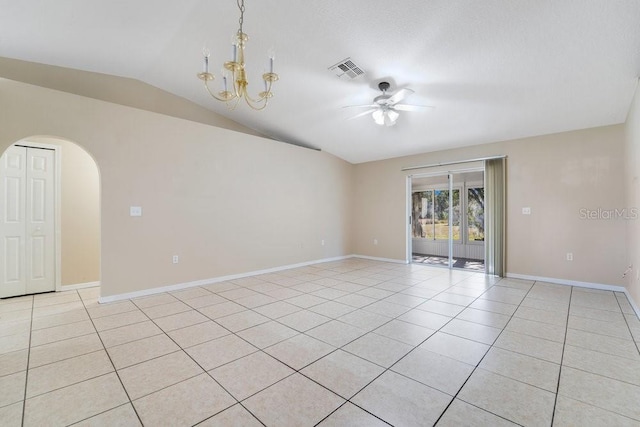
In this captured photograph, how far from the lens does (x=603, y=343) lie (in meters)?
2.51

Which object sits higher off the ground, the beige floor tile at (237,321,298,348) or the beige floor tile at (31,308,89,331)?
the beige floor tile at (31,308,89,331)

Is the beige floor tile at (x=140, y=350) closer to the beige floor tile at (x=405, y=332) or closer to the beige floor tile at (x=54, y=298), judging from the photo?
the beige floor tile at (x=405, y=332)

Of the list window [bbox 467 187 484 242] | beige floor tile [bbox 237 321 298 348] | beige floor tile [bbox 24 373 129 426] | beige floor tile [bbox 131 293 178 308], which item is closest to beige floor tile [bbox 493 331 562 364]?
beige floor tile [bbox 237 321 298 348]

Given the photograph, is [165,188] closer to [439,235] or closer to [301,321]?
[301,321]

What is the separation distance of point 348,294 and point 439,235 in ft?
15.9

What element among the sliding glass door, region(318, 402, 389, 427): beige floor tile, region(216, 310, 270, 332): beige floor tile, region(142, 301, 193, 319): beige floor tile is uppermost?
the sliding glass door

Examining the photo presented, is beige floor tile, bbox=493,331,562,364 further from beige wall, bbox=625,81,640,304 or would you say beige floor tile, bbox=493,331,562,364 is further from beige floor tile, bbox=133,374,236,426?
beige floor tile, bbox=133,374,236,426

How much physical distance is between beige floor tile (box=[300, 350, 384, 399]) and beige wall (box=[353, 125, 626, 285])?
439cm

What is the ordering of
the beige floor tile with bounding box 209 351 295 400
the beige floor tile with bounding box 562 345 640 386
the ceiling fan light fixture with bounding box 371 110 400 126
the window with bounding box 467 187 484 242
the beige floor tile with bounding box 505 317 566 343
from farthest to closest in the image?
the window with bounding box 467 187 484 242 → the ceiling fan light fixture with bounding box 371 110 400 126 → the beige floor tile with bounding box 505 317 566 343 → the beige floor tile with bounding box 562 345 640 386 → the beige floor tile with bounding box 209 351 295 400

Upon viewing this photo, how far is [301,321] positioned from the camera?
119 inches

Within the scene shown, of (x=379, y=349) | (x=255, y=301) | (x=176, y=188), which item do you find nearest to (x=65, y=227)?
(x=176, y=188)

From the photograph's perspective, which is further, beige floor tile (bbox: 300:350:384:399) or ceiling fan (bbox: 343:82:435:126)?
ceiling fan (bbox: 343:82:435:126)

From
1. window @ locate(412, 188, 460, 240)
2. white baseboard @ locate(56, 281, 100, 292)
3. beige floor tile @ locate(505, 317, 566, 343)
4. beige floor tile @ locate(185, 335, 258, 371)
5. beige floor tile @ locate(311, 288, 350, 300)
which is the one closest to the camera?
beige floor tile @ locate(185, 335, 258, 371)

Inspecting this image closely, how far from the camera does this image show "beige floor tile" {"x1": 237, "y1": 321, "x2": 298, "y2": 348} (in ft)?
8.34
